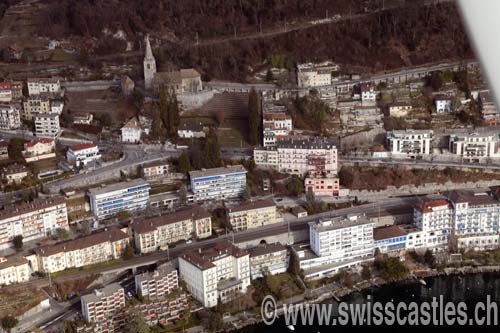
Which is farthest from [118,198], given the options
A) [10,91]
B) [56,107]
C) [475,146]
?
[475,146]

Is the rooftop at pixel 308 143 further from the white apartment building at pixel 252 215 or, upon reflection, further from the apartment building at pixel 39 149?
the apartment building at pixel 39 149

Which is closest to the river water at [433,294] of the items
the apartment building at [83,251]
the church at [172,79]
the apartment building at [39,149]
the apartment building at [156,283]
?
the apartment building at [156,283]

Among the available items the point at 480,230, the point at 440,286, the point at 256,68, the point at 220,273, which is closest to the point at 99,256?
the point at 220,273

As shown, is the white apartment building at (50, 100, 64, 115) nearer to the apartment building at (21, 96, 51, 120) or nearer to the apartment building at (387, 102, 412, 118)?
the apartment building at (21, 96, 51, 120)

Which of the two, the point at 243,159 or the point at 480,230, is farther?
the point at 243,159

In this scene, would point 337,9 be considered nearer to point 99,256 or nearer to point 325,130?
point 325,130

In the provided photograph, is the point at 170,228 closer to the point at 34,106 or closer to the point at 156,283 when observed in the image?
the point at 156,283
